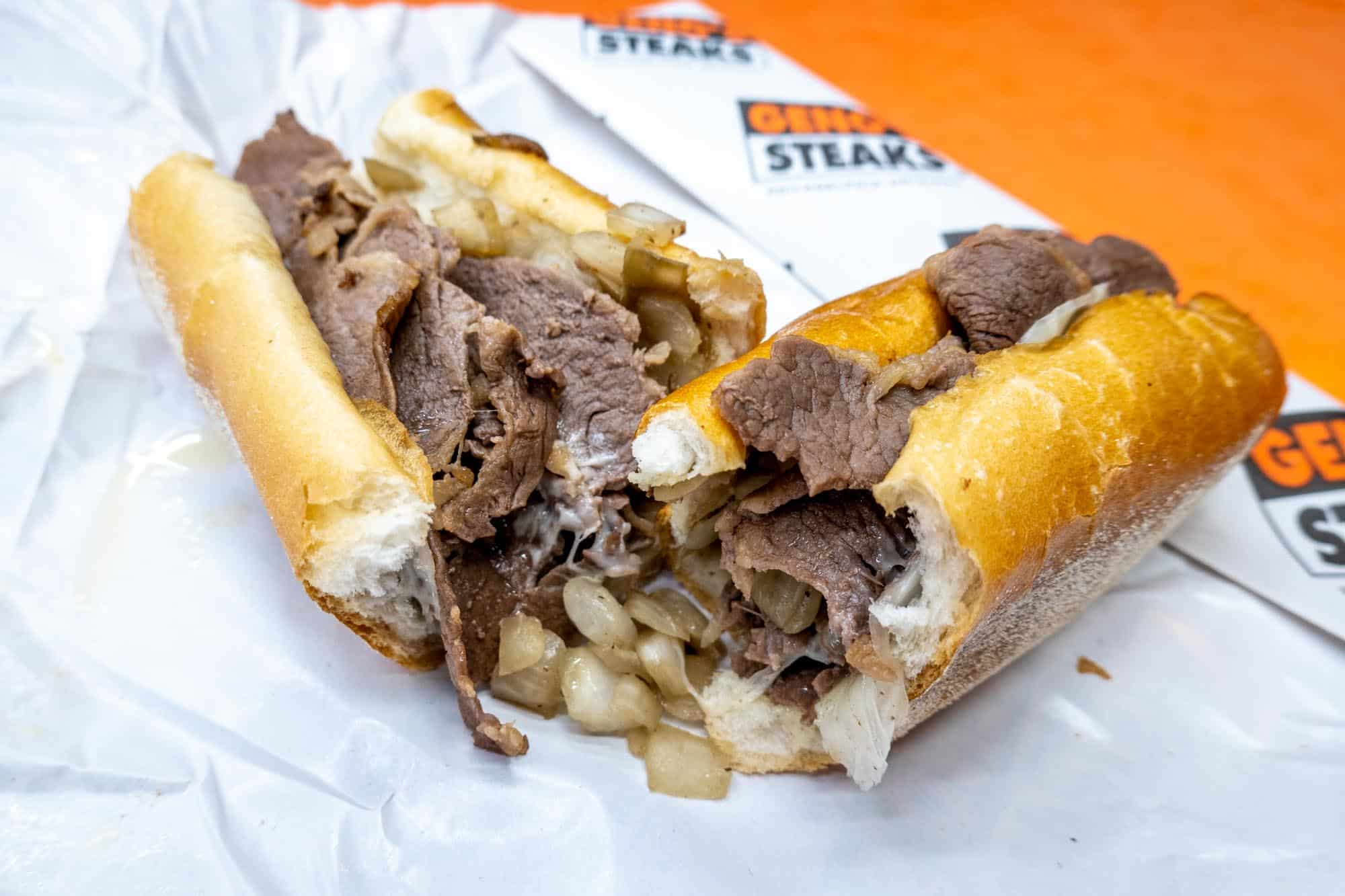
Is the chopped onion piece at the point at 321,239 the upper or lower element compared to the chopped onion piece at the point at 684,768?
upper

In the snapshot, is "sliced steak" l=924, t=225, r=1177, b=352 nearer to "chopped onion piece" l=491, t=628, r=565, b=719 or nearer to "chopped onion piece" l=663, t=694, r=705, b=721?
"chopped onion piece" l=663, t=694, r=705, b=721

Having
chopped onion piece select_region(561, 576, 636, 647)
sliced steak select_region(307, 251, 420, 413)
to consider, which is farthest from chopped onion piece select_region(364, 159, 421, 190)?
chopped onion piece select_region(561, 576, 636, 647)

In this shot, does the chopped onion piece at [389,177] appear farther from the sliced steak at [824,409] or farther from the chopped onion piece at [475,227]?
the sliced steak at [824,409]

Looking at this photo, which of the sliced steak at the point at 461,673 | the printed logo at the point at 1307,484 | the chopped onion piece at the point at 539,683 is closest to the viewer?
the sliced steak at the point at 461,673

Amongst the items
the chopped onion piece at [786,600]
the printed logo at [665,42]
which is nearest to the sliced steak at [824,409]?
the chopped onion piece at [786,600]

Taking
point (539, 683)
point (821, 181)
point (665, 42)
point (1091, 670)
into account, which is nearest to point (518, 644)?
point (539, 683)

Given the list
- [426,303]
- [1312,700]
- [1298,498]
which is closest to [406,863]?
[426,303]
